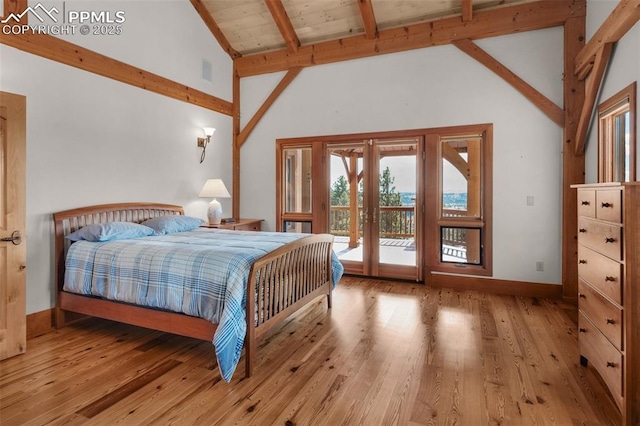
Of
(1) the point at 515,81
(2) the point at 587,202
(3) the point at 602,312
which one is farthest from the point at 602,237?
(1) the point at 515,81

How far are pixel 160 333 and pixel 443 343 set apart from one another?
8.16ft

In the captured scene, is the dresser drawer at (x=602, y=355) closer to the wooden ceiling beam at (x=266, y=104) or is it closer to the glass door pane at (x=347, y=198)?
the glass door pane at (x=347, y=198)

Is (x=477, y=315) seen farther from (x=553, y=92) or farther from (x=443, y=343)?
(x=553, y=92)

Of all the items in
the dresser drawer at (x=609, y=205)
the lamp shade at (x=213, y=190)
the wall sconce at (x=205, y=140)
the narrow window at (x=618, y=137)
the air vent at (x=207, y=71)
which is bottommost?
the dresser drawer at (x=609, y=205)

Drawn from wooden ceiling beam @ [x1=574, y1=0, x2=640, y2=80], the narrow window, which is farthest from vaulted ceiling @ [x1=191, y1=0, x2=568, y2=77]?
the narrow window

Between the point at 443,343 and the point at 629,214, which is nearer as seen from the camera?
the point at 629,214

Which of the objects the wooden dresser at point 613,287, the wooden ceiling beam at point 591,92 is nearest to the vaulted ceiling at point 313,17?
the wooden ceiling beam at point 591,92

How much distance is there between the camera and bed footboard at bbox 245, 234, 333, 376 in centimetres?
242

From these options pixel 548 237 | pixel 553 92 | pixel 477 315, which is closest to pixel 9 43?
pixel 477 315

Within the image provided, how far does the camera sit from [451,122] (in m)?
4.59

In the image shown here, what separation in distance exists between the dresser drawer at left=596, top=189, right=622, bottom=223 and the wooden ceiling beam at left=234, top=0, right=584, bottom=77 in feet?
10.1

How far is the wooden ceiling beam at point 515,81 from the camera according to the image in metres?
4.09

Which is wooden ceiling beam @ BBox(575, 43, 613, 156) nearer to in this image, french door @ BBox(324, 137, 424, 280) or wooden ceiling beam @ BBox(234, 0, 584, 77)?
wooden ceiling beam @ BBox(234, 0, 584, 77)

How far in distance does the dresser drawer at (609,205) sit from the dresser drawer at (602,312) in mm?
482
